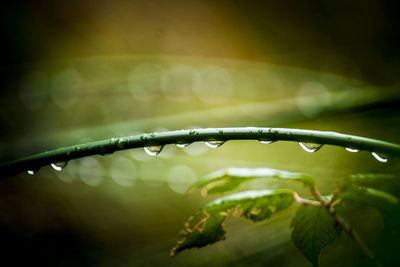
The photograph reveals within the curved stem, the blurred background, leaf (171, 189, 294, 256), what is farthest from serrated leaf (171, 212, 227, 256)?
the blurred background

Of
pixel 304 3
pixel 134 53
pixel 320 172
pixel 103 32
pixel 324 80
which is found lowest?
pixel 320 172

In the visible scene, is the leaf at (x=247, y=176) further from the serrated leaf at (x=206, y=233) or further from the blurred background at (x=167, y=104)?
the blurred background at (x=167, y=104)

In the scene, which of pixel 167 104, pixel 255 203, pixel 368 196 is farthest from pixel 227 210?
pixel 167 104

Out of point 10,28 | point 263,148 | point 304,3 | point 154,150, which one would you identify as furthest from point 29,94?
point 304,3

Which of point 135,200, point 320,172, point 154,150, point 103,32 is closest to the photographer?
point 154,150

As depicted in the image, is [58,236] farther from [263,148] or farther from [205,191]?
[205,191]

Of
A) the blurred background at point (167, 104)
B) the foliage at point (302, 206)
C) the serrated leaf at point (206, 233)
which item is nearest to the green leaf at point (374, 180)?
the foliage at point (302, 206)

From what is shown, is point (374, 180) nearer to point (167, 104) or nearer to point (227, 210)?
point (227, 210)
